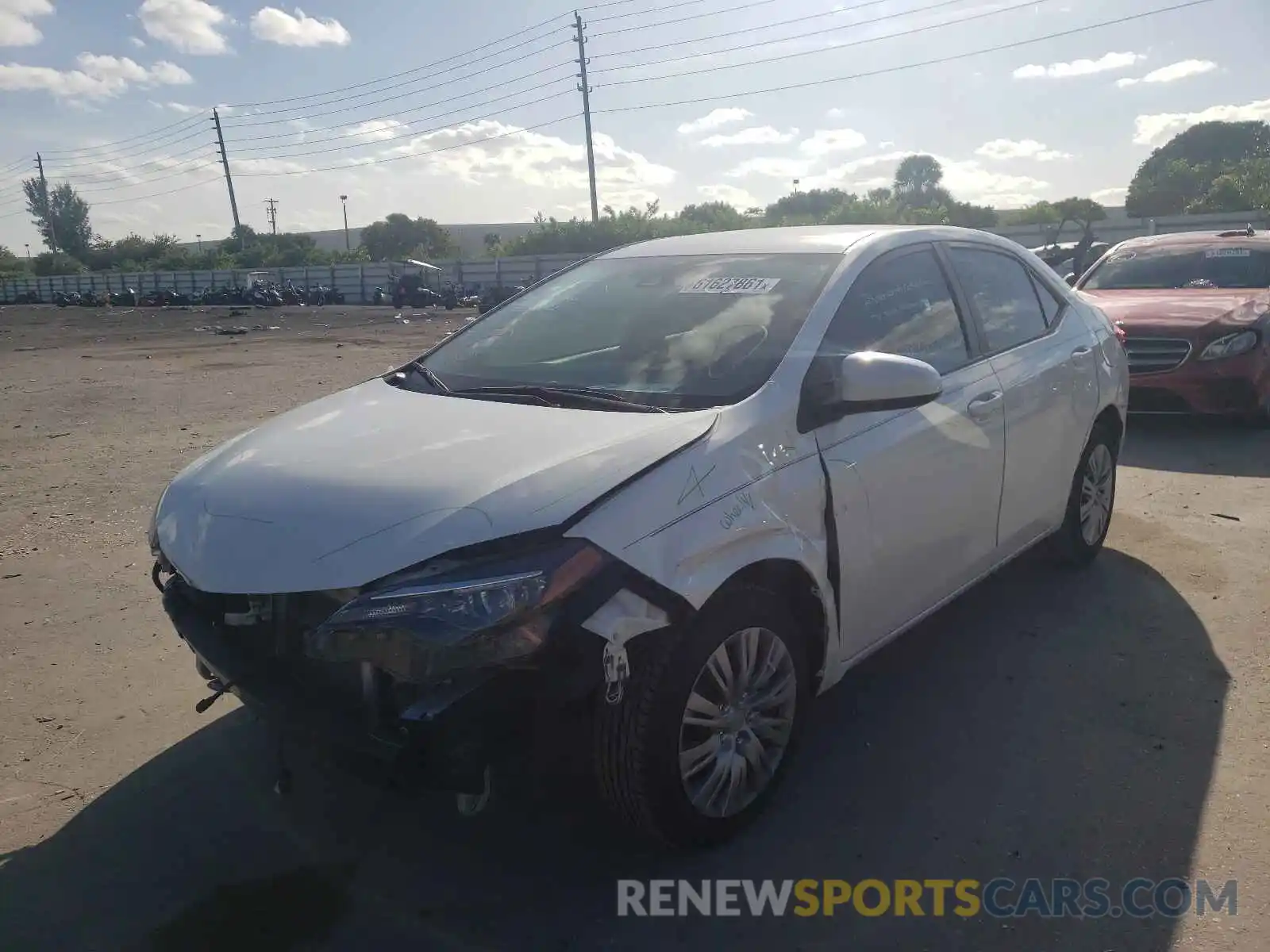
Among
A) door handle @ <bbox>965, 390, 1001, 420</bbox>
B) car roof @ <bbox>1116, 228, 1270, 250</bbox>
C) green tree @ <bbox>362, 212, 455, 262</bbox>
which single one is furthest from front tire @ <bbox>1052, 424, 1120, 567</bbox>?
green tree @ <bbox>362, 212, 455, 262</bbox>

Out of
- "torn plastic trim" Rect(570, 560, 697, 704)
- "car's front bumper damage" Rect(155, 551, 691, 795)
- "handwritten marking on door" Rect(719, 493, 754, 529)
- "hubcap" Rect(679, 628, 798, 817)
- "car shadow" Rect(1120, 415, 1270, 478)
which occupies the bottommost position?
"car shadow" Rect(1120, 415, 1270, 478)

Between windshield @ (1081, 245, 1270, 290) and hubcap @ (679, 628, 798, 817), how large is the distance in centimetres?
799

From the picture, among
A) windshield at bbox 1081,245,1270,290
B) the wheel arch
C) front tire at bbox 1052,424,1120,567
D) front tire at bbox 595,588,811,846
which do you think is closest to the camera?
front tire at bbox 595,588,811,846

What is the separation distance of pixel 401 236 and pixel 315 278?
96.2 feet

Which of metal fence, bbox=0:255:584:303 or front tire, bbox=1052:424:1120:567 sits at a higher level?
metal fence, bbox=0:255:584:303

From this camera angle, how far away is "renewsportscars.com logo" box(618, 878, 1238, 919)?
252cm

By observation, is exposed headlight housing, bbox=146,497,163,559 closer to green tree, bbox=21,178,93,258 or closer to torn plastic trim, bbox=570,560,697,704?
torn plastic trim, bbox=570,560,697,704

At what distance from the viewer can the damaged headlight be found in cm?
218

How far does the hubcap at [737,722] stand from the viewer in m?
2.58

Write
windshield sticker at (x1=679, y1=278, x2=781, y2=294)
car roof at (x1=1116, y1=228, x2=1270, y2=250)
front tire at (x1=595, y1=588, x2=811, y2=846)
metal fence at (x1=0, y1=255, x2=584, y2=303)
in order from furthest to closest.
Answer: metal fence at (x1=0, y1=255, x2=584, y2=303) < car roof at (x1=1116, y1=228, x2=1270, y2=250) < windshield sticker at (x1=679, y1=278, x2=781, y2=294) < front tire at (x1=595, y1=588, x2=811, y2=846)

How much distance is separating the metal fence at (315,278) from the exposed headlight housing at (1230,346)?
2780cm

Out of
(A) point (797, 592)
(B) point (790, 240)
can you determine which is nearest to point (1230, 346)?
(B) point (790, 240)

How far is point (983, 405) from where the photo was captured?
3674 mm

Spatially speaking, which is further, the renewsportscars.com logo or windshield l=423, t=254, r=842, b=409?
windshield l=423, t=254, r=842, b=409
